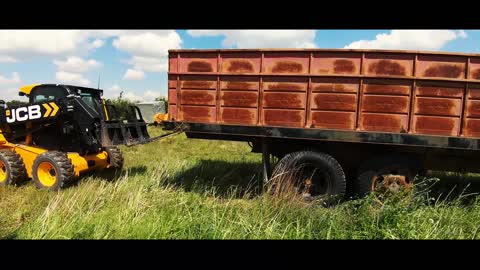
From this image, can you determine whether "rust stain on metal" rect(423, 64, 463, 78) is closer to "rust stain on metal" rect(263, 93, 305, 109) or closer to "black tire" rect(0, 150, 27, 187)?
"rust stain on metal" rect(263, 93, 305, 109)

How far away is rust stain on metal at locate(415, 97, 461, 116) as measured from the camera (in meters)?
5.52

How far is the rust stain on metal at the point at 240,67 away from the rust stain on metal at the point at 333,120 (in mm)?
1272

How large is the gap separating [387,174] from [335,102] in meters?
1.40

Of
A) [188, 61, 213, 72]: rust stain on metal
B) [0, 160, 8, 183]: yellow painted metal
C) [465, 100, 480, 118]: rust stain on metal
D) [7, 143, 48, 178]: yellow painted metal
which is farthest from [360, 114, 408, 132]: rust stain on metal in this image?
[0, 160, 8, 183]: yellow painted metal

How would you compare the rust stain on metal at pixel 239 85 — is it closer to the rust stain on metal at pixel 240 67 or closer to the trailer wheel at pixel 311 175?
the rust stain on metal at pixel 240 67

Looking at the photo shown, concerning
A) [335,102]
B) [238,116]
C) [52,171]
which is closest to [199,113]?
[238,116]

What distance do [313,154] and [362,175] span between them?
2.71 feet

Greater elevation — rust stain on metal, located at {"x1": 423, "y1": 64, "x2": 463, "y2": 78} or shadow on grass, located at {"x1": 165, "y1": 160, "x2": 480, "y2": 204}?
rust stain on metal, located at {"x1": 423, "y1": 64, "x2": 463, "y2": 78}

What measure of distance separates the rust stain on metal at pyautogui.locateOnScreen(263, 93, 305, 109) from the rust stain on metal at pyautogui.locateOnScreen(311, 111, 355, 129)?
300 mm

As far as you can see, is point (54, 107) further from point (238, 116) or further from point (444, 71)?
point (444, 71)

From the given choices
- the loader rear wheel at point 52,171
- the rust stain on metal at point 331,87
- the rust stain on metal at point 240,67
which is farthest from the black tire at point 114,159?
the rust stain on metal at point 331,87

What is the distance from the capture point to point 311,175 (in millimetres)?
6133

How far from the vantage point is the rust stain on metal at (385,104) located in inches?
221

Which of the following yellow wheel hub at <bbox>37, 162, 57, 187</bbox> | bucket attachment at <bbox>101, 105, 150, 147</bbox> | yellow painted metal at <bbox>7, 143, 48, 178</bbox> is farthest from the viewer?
yellow painted metal at <bbox>7, 143, 48, 178</bbox>
